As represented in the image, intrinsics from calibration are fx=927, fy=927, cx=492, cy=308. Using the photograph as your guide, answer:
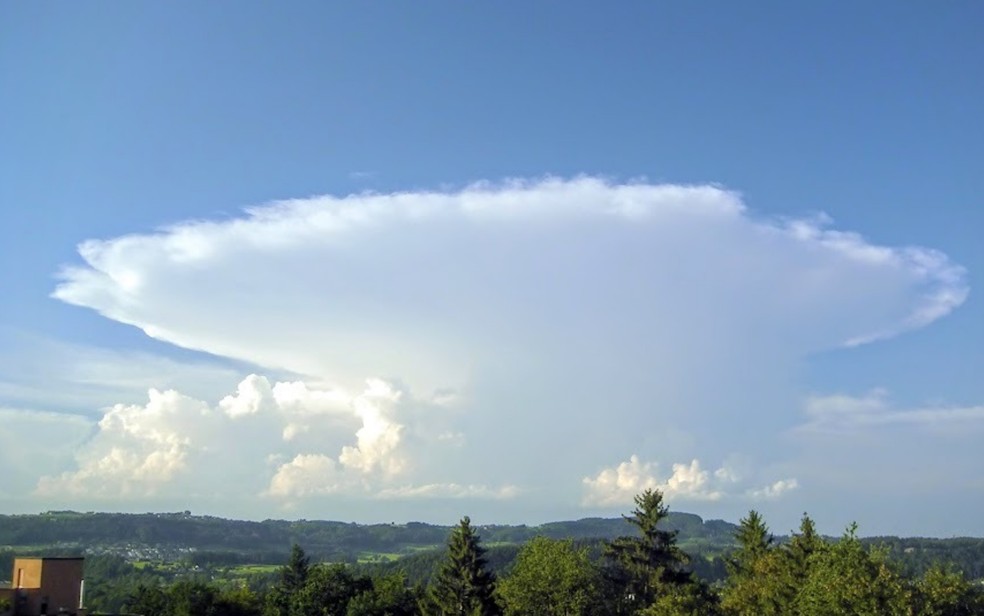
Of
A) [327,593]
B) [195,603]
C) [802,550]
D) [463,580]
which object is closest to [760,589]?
[802,550]

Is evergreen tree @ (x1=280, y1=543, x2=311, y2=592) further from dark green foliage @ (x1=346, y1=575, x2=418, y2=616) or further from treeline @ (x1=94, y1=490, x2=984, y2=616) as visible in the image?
dark green foliage @ (x1=346, y1=575, x2=418, y2=616)

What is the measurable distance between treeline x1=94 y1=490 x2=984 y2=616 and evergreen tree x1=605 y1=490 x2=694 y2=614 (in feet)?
0.29

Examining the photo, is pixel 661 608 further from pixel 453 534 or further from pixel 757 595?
pixel 453 534

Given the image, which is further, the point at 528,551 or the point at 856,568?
the point at 528,551

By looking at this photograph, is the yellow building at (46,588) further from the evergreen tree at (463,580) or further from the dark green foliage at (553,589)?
the dark green foliage at (553,589)

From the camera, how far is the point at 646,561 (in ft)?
243

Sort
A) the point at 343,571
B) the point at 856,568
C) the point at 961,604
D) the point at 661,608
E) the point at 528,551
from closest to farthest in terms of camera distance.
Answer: the point at 856,568 < the point at 961,604 < the point at 661,608 < the point at 528,551 < the point at 343,571

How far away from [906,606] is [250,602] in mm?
76098

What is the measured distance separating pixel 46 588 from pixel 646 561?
150ft

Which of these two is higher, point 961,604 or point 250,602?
point 961,604

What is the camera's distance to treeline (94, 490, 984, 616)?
48344mm

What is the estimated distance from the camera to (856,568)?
48812 mm

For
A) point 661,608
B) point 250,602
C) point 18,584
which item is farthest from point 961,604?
point 250,602

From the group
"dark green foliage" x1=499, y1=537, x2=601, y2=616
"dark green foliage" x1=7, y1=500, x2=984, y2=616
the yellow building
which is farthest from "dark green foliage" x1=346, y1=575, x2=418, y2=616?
the yellow building
